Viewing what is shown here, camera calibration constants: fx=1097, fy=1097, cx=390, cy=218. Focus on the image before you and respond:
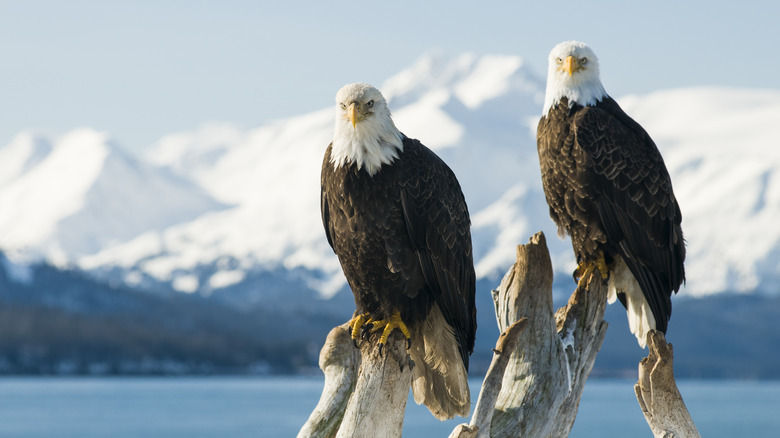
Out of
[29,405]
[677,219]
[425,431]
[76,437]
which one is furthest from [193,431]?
[677,219]

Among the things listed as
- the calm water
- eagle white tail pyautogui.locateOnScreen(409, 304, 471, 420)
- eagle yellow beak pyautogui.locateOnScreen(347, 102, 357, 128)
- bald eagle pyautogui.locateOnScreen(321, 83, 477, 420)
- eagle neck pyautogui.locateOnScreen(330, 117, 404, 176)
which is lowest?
eagle white tail pyautogui.locateOnScreen(409, 304, 471, 420)

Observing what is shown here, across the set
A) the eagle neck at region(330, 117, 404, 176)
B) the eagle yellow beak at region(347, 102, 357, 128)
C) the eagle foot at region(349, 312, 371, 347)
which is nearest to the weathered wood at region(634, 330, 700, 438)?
the eagle foot at region(349, 312, 371, 347)

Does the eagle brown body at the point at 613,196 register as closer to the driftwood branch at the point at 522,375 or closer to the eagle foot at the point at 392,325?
the driftwood branch at the point at 522,375

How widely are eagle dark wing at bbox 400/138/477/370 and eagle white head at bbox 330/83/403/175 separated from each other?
0.65ft

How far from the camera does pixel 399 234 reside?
8.02m

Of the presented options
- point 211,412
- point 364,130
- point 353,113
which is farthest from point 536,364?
point 211,412

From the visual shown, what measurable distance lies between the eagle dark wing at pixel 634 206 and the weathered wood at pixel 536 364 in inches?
47.3

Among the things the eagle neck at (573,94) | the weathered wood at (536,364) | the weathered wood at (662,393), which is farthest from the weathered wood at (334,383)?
the eagle neck at (573,94)

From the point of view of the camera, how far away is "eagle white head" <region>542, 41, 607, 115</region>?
9.19 m

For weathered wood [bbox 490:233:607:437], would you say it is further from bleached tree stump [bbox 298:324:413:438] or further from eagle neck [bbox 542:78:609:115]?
eagle neck [bbox 542:78:609:115]

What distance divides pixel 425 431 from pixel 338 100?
72480 mm

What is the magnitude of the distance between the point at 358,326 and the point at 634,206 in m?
2.66

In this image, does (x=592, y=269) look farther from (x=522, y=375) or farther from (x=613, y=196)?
(x=522, y=375)

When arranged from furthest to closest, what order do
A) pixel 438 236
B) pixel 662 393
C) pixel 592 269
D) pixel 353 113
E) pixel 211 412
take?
pixel 211 412, pixel 592 269, pixel 438 236, pixel 353 113, pixel 662 393
